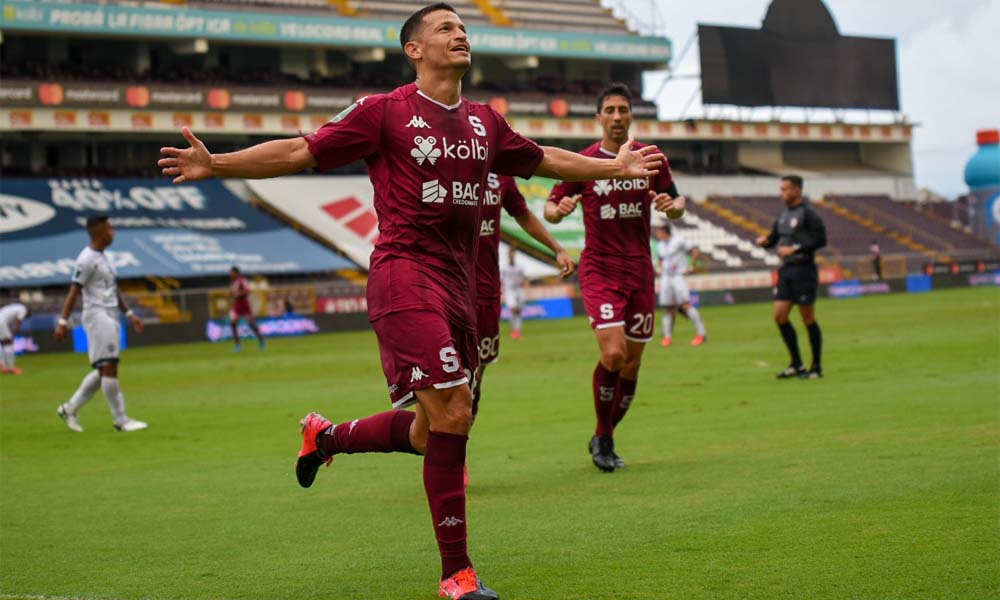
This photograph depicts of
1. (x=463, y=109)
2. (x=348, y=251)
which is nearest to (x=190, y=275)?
(x=348, y=251)

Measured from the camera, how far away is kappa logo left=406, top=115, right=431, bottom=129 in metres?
6.46

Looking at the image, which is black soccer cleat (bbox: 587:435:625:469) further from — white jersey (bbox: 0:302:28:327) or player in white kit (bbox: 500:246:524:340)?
player in white kit (bbox: 500:246:524:340)

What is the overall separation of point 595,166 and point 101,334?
30.2 ft

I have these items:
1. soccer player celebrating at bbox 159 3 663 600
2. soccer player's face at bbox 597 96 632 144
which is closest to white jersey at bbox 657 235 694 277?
soccer player's face at bbox 597 96 632 144

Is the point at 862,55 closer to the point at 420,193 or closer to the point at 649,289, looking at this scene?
the point at 649,289

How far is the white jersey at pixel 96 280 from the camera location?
14.6 metres

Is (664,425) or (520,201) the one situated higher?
(520,201)

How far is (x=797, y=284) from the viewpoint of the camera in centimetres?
1739

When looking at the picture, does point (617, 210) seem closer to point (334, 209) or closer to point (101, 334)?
point (101, 334)

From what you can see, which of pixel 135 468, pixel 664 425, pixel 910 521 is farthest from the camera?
pixel 664 425

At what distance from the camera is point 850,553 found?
634 cm

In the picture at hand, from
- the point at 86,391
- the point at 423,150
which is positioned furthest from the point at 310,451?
the point at 86,391

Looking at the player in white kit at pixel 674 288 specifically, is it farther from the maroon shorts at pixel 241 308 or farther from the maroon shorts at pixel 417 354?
the maroon shorts at pixel 417 354

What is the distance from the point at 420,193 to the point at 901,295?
44.6 metres
